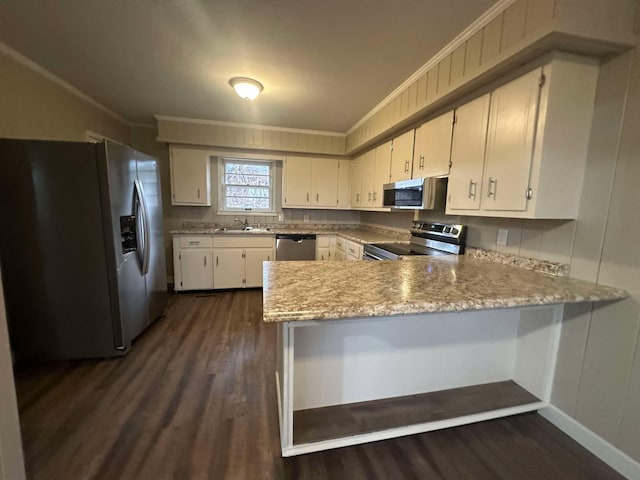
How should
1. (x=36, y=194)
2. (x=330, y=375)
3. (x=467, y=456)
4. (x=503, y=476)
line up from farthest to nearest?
(x=36, y=194) → (x=330, y=375) → (x=467, y=456) → (x=503, y=476)

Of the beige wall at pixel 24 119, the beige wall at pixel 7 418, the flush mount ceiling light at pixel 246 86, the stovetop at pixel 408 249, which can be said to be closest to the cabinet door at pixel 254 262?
the stovetop at pixel 408 249

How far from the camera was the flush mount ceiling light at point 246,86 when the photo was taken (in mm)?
2545

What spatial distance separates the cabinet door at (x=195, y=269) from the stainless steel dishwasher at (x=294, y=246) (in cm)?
102

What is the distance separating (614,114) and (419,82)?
1358 mm

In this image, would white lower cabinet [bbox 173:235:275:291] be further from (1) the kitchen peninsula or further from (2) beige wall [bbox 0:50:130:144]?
(1) the kitchen peninsula

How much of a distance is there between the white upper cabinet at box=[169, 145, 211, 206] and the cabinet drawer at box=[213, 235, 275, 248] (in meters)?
0.63

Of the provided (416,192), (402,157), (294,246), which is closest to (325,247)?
(294,246)

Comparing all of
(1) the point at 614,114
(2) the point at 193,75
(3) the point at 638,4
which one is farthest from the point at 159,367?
(3) the point at 638,4

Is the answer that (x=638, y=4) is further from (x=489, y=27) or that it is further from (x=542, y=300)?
(x=542, y=300)

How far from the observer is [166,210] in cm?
433

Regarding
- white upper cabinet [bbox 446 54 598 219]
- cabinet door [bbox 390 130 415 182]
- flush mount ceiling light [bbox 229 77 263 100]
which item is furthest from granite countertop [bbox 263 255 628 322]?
flush mount ceiling light [bbox 229 77 263 100]

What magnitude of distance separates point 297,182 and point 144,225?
92.5 inches

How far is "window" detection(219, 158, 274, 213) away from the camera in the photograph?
14.7ft

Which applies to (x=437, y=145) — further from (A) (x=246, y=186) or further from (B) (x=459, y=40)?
(A) (x=246, y=186)
